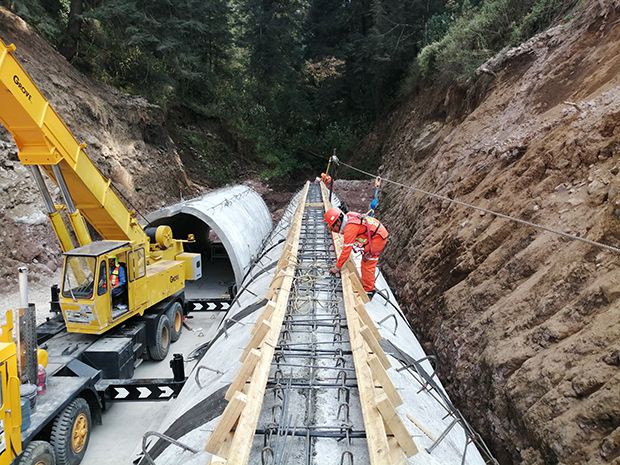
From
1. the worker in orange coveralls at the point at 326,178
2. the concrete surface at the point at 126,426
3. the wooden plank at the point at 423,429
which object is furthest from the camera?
the worker in orange coveralls at the point at 326,178

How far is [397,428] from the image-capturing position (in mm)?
2783

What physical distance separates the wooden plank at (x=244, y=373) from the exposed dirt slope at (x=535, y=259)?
2990 millimetres

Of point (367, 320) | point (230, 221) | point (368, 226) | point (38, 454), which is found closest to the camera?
point (367, 320)

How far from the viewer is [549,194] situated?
6.32 meters

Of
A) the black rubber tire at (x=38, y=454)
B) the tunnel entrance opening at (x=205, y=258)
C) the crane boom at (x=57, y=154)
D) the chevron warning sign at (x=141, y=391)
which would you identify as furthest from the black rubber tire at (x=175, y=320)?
the black rubber tire at (x=38, y=454)

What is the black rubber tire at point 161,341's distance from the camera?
8.77 meters

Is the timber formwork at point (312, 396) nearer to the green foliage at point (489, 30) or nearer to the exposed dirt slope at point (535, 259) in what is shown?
the exposed dirt slope at point (535, 259)

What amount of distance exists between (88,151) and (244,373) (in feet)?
50.1

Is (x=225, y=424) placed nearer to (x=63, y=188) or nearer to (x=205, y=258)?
(x=63, y=188)

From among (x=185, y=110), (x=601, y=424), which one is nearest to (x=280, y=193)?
(x=185, y=110)

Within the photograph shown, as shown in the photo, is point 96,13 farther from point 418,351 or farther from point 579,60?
point 418,351

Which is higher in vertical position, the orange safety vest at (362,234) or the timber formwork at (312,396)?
the orange safety vest at (362,234)

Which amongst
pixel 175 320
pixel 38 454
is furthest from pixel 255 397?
pixel 175 320

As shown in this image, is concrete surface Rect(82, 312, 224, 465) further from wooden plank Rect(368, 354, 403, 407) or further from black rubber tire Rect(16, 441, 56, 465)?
wooden plank Rect(368, 354, 403, 407)
